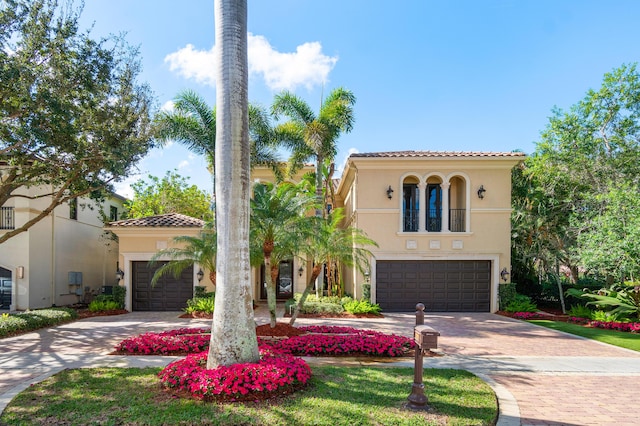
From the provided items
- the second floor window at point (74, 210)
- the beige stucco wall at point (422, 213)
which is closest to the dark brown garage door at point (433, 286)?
the beige stucco wall at point (422, 213)

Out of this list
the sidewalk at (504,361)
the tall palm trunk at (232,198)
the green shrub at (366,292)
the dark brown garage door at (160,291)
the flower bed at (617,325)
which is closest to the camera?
the sidewalk at (504,361)

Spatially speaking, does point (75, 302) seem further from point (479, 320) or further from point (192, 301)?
point (479, 320)

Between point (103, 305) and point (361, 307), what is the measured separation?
11.0 meters

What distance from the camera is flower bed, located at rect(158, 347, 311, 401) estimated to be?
5.18 meters

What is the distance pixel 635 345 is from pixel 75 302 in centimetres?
2341

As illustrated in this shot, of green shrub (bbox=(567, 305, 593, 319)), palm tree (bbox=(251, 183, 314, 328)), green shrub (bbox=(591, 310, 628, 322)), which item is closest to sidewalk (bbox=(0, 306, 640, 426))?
palm tree (bbox=(251, 183, 314, 328))

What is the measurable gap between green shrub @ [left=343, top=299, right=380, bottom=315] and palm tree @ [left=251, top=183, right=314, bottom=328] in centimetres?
571

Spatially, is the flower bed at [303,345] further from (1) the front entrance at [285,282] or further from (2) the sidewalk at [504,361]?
(1) the front entrance at [285,282]

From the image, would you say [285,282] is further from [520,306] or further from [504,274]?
[520,306]

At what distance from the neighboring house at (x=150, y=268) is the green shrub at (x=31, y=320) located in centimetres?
283

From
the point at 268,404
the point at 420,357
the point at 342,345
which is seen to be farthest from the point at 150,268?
the point at 420,357

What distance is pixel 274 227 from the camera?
9.12 metres

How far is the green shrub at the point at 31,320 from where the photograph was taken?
1079 cm

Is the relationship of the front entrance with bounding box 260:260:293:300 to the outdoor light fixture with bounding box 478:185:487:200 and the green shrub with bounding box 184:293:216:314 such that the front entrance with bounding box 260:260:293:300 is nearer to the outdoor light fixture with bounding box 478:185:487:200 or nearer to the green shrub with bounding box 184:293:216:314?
the green shrub with bounding box 184:293:216:314
